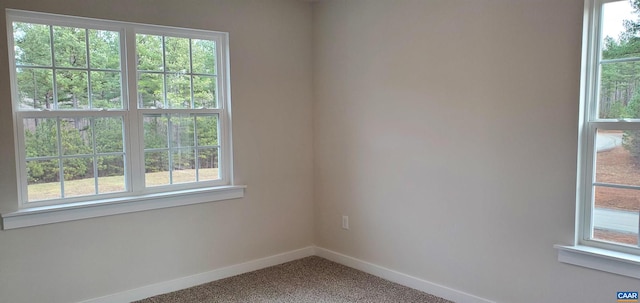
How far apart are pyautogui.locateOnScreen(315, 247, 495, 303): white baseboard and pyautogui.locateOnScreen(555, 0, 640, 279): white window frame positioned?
73cm

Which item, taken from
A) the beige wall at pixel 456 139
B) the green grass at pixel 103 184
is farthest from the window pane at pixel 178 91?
the beige wall at pixel 456 139

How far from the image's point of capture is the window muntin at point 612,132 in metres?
2.30

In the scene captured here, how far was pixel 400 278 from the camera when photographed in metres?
3.39

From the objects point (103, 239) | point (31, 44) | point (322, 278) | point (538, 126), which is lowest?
point (322, 278)

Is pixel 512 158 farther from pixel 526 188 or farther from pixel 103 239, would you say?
pixel 103 239

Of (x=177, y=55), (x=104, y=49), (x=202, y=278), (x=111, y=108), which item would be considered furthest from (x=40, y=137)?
(x=202, y=278)

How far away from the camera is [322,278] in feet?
11.7

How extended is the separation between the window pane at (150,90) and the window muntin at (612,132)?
287 centimetres

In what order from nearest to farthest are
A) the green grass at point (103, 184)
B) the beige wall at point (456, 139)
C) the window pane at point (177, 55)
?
the beige wall at point (456, 139) → the green grass at point (103, 184) → the window pane at point (177, 55)

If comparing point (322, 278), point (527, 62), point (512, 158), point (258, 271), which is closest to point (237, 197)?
point (258, 271)

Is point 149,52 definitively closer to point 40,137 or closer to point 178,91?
point 178,91

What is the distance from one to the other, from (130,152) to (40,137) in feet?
1.83

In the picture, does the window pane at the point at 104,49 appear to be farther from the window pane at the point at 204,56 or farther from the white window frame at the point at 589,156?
the white window frame at the point at 589,156

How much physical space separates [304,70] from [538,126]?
7.01 ft
